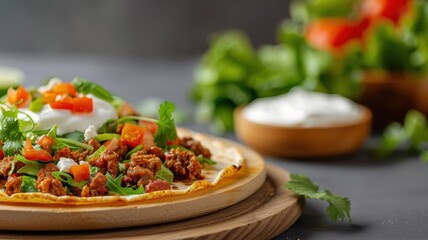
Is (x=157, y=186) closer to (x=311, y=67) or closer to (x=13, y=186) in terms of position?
(x=13, y=186)

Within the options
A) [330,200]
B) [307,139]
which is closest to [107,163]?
[330,200]

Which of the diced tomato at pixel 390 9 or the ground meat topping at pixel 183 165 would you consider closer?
the ground meat topping at pixel 183 165

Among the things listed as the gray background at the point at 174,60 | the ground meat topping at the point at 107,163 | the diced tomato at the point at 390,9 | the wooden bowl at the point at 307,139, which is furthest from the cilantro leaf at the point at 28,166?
the diced tomato at the point at 390,9

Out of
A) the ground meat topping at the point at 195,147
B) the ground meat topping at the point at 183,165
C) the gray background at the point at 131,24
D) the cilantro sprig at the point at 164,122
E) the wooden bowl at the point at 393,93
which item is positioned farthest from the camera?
the gray background at the point at 131,24

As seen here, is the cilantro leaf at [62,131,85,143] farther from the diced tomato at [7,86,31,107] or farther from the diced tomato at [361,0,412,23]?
the diced tomato at [361,0,412,23]

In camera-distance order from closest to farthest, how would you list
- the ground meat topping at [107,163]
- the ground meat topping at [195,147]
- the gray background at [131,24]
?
the ground meat topping at [107,163], the ground meat topping at [195,147], the gray background at [131,24]

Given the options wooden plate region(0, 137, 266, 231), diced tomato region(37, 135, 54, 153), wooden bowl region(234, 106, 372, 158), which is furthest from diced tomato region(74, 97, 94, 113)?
wooden bowl region(234, 106, 372, 158)

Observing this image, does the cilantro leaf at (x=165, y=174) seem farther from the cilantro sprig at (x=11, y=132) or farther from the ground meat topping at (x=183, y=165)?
the cilantro sprig at (x=11, y=132)
